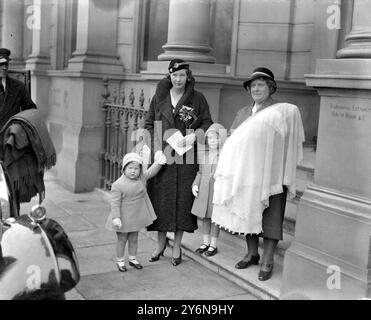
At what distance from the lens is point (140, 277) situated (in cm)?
Answer: 507

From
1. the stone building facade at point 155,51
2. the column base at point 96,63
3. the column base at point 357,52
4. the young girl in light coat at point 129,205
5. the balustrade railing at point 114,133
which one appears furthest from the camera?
the column base at point 96,63

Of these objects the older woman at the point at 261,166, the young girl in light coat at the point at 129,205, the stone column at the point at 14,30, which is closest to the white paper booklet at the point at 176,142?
the young girl in light coat at the point at 129,205

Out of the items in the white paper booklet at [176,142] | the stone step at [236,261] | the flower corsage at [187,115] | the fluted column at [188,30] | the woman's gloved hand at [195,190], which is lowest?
the stone step at [236,261]

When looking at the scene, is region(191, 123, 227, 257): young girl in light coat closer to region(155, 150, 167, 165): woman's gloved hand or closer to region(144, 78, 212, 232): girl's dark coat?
region(144, 78, 212, 232): girl's dark coat

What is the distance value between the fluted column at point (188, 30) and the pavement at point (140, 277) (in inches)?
93.1

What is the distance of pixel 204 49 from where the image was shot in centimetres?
688

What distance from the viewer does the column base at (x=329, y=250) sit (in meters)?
3.97

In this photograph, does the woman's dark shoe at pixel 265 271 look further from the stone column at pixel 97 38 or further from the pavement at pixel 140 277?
the stone column at pixel 97 38

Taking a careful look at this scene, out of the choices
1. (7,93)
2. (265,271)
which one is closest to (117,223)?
(265,271)

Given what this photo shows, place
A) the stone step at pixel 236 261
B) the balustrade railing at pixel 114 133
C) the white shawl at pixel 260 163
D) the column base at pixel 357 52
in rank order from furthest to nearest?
the balustrade railing at pixel 114 133, the stone step at pixel 236 261, the white shawl at pixel 260 163, the column base at pixel 357 52

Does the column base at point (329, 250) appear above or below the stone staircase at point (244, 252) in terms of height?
above

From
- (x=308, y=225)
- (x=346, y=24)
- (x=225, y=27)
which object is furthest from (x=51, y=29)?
(x=308, y=225)

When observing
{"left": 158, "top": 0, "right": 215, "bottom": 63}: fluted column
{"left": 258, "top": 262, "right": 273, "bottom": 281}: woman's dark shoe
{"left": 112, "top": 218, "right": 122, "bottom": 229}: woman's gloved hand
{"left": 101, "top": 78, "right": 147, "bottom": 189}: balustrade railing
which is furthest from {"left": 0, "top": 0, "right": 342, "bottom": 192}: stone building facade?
{"left": 258, "top": 262, "right": 273, "bottom": 281}: woman's dark shoe
